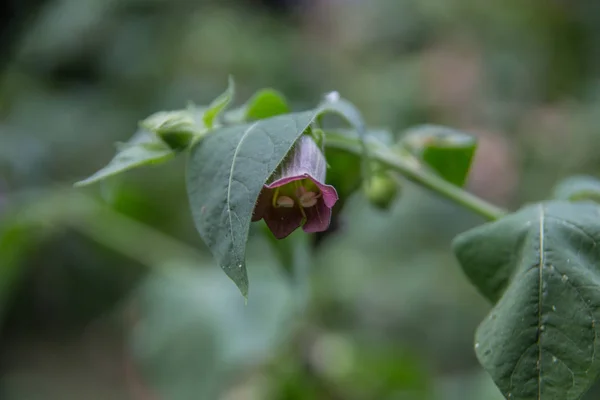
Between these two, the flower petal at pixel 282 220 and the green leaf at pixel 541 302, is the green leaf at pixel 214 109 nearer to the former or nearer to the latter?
the flower petal at pixel 282 220

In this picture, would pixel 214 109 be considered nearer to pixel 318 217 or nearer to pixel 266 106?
pixel 266 106

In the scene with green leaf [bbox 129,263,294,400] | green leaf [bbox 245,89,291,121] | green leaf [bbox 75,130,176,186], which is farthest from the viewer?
green leaf [bbox 129,263,294,400]

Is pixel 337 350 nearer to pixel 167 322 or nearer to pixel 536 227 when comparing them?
pixel 167 322

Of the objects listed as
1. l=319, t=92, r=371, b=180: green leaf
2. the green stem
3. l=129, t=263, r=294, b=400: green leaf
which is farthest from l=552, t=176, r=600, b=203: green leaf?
l=129, t=263, r=294, b=400: green leaf

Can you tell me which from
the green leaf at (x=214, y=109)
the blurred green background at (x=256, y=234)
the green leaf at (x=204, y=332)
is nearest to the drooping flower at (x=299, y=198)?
the green leaf at (x=214, y=109)

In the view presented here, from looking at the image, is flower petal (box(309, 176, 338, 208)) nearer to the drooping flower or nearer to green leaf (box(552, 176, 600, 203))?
the drooping flower

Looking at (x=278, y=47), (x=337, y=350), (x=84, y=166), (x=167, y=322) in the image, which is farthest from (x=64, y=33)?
(x=337, y=350)
